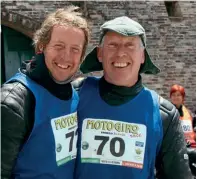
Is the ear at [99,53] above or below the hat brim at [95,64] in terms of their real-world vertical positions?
above

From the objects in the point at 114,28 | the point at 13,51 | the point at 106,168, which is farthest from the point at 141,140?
the point at 13,51

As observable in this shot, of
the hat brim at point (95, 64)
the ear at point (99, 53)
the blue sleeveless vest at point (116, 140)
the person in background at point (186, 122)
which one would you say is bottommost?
the person in background at point (186, 122)

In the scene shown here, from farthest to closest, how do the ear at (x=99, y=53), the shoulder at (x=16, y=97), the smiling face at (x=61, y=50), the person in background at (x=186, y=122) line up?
the person in background at (x=186, y=122), the ear at (x=99, y=53), the smiling face at (x=61, y=50), the shoulder at (x=16, y=97)

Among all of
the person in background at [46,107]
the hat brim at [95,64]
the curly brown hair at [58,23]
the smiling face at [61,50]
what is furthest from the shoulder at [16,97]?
the hat brim at [95,64]

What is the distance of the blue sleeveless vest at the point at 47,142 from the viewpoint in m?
2.24

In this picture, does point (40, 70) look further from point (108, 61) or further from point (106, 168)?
point (106, 168)

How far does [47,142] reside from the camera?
2277 mm

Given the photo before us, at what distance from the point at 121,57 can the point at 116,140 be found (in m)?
0.49

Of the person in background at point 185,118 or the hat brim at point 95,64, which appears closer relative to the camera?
the hat brim at point 95,64

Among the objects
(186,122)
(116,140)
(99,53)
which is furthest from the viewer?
(186,122)

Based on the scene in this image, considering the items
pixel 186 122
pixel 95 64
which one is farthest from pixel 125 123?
pixel 186 122

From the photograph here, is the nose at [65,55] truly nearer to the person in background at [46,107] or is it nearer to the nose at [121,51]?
the person in background at [46,107]

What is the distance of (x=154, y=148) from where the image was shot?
2613 millimetres

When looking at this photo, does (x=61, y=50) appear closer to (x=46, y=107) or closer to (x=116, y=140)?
(x=46, y=107)
